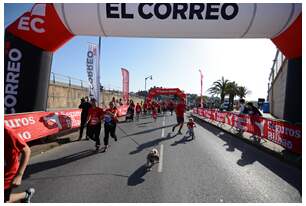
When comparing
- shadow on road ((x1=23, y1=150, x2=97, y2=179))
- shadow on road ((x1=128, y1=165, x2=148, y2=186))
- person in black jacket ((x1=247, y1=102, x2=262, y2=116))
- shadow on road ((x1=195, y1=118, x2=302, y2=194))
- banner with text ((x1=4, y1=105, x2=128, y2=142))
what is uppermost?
person in black jacket ((x1=247, y1=102, x2=262, y2=116))

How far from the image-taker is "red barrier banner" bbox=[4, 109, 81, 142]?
24.8 feet

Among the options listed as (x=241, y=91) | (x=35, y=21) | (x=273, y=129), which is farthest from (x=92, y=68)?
(x=241, y=91)

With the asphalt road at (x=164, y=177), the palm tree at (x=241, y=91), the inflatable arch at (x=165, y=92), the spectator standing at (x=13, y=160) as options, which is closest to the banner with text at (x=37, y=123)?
the asphalt road at (x=164, y=177)

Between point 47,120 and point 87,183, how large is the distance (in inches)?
208

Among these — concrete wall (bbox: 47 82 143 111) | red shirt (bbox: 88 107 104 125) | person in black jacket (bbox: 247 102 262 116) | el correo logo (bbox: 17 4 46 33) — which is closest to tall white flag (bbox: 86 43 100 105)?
concrete wall (bbox: 47 82 143 111)

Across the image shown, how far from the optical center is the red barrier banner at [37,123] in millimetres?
7562

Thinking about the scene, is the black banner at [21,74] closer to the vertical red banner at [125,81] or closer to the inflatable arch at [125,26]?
the inflatable arch at [125,26]

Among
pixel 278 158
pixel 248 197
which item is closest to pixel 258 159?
pixel 278 158

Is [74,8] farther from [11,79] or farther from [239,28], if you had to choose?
[239,28]

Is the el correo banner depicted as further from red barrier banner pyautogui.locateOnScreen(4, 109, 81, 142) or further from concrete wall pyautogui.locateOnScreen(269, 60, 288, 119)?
concrete wall pyautogui.locateOnScreen(269, 60, 288, 119)

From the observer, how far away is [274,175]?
6164mm

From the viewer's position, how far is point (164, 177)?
19.0 feet

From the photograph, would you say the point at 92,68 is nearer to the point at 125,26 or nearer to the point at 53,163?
the point at 125,26

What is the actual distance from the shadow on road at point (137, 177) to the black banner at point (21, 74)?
13.6 ft
